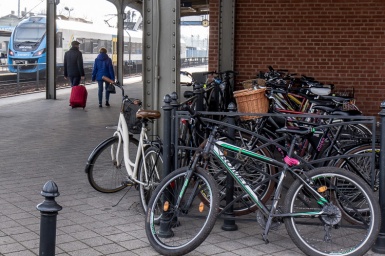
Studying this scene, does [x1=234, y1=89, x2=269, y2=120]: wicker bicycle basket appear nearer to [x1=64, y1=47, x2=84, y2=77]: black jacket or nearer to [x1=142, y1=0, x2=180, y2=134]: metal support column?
[x1=142, y1=0, x2=180, y2=134]: metal support column

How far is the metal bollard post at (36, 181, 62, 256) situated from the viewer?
3.80m

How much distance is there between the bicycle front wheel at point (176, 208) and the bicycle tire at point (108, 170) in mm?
1511

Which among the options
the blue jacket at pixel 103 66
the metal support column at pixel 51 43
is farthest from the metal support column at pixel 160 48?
the metal support column at pixel 51 43

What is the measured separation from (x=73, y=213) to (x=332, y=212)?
2611mm

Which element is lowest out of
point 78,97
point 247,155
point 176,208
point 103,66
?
point 176,208

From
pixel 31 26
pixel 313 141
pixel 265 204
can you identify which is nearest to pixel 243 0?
pixel 313 141

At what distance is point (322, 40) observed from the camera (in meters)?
12.6

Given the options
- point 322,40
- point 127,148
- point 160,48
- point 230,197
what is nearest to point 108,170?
point 127,148

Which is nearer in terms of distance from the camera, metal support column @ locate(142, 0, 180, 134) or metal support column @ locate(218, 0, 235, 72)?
metal support column @ locate(142, 0, 180, 134)

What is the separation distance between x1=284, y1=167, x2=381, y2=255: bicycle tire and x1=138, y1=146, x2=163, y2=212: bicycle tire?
1556 mm

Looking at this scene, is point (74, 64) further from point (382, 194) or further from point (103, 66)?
point (382, 194)

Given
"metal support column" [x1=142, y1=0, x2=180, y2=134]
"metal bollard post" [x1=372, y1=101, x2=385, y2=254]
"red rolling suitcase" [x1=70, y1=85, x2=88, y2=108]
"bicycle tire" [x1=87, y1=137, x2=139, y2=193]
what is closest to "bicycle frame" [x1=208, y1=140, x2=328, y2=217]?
"metal bollard post" [x1=372, y1=101, x2=385, y2=254]

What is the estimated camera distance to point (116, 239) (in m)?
5.68

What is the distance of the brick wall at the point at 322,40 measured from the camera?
41.0ft
